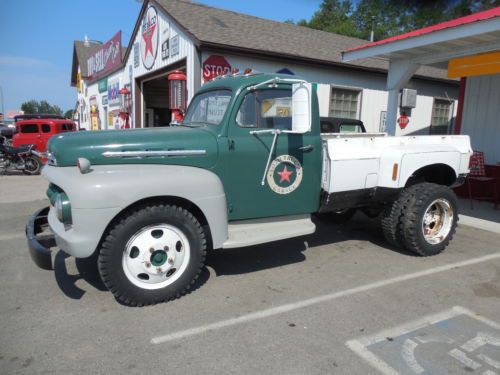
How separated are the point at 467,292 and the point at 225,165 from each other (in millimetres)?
2720

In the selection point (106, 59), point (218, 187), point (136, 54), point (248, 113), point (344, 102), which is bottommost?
point (218, 187)

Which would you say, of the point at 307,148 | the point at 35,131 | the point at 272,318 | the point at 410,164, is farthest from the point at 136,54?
the point at 272,318

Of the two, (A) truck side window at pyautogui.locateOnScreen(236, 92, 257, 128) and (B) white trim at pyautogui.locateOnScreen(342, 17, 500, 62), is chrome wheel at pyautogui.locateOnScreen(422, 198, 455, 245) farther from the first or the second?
(B) white trim at pyautogui.locateOnScreen(342, 17, 500, 62)

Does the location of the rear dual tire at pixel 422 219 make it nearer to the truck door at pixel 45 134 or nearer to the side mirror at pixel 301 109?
the side mirror at pixel 301 109

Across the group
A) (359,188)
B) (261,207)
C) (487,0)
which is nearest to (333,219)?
(359,188)

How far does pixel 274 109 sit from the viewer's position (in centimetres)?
400

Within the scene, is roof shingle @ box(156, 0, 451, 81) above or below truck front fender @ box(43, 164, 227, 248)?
above

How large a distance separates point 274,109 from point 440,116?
13.8m

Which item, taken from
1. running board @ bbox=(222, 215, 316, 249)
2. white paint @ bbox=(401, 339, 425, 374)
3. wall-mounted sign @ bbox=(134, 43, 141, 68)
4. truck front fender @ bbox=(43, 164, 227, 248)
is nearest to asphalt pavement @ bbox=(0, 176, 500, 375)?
white paint @ bbox=(401, 339, 425, 374)

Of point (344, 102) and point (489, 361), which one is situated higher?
point (344, 102)

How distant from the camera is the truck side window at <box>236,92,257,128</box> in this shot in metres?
3.84

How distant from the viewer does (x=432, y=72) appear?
15.2 metres

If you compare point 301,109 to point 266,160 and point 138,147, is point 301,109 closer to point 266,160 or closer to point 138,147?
point 266,160

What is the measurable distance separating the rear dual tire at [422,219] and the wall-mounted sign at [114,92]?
17.0 meters
